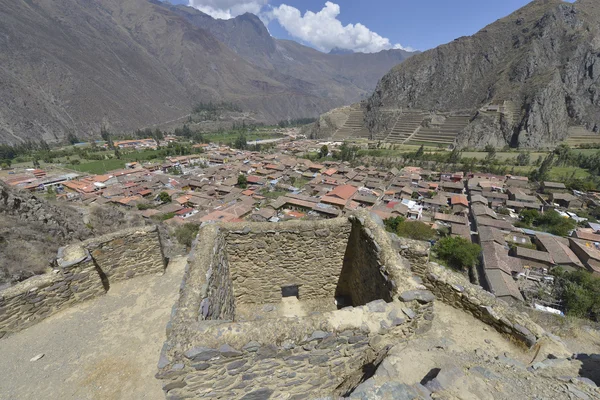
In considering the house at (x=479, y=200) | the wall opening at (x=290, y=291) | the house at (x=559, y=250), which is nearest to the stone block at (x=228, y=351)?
the wall opening at (x=290, y=291)

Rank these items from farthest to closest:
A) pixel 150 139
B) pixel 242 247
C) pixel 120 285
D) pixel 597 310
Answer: pixel 150 139 → pixel 597 310 → pixel 120 285 → pixel 242 247

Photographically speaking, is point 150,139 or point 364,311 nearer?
point 364,311

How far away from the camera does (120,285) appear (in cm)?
816

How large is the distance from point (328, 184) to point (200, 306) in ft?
179

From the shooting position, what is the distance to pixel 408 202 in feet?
149

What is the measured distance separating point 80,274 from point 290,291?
6063 mm

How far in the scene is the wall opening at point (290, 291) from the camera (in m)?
8.16

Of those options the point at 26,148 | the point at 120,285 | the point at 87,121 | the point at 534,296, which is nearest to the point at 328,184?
the point at 534,296

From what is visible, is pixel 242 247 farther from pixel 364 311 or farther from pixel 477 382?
pixel 477 382

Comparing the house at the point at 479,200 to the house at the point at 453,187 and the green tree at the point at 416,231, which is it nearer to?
the house at the point at 453,187

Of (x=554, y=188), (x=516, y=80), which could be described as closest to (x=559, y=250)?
(x=554, y=188)

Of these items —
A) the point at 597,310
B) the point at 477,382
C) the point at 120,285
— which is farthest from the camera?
the point at 597,310

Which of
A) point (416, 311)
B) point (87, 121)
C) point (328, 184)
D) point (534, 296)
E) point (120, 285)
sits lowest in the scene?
point (534, 296)

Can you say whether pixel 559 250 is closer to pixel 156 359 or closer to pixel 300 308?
pixel 300 308
